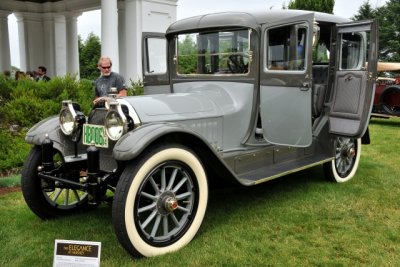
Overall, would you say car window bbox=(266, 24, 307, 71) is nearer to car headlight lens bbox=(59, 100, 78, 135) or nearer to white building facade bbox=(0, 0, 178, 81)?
car headlight lens bbox=(59, 100, 78, 135)

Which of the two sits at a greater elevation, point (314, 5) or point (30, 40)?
point (314, 5)

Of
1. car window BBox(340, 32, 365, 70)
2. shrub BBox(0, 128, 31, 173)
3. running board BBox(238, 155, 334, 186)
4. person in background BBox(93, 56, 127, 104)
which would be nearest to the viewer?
running board BBox(238, 155, 334, 186)

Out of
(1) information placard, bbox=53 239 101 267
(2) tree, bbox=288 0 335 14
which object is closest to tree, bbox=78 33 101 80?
(2) tree, bbox=288 0 335 14

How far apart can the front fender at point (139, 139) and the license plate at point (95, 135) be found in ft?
1.34

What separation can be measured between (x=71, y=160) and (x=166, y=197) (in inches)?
39.4

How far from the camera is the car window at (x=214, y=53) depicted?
14.0ft

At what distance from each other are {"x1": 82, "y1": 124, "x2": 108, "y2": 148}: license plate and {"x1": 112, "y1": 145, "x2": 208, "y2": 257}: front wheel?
0.50 metres

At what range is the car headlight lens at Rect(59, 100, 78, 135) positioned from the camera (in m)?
3.76

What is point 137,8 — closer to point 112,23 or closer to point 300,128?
point 112,23

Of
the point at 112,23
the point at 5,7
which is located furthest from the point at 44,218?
the point at 5,7

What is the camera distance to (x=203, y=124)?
3.96 meters

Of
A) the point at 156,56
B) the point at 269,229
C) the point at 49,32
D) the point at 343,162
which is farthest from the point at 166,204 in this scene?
the point at 49,32

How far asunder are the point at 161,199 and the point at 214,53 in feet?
5.99

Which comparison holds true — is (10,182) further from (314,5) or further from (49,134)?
(314,5)
